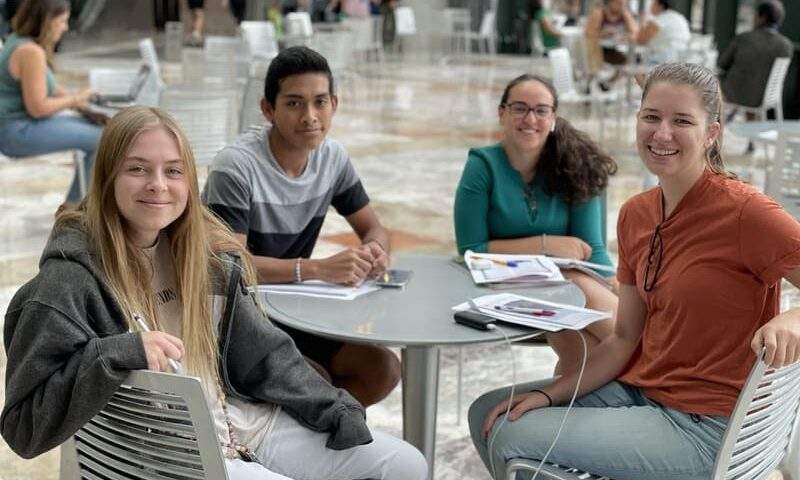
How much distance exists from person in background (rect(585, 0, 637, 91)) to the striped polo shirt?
8837 millimetres

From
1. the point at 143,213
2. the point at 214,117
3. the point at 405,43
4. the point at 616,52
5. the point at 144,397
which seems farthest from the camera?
the point at 405,43

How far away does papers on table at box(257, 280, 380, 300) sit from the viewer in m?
2.83

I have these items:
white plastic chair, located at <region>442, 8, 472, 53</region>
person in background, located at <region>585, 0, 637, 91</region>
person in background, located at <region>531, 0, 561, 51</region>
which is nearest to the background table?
person in background, located at <region>585, 0, 637, 91</region>

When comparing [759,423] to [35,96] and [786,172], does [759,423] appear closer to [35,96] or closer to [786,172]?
[786,172]

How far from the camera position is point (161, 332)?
192cm

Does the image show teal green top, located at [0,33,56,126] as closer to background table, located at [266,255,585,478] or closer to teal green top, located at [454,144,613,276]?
teal green top, located at [454,144,613,276]

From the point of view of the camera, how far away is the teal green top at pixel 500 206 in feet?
11.0

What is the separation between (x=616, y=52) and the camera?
1282 centimetres

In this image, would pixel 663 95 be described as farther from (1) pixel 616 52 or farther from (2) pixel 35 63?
(1) pixel 616 52

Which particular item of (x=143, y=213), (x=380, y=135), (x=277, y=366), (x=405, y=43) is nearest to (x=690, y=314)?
(x=277, y=366)

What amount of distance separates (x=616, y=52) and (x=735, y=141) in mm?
3045

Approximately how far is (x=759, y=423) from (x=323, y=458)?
2.85 feet

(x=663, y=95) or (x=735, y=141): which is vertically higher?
(x=663, y=95)

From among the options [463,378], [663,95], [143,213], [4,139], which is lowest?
[463,378]
